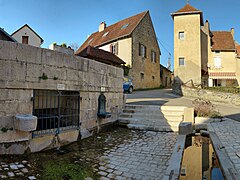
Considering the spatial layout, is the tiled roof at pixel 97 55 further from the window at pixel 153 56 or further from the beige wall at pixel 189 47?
the beige wall at pixel 189 47

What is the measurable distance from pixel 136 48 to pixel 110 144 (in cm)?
1986

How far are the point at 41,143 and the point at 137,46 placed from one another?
2136 cm

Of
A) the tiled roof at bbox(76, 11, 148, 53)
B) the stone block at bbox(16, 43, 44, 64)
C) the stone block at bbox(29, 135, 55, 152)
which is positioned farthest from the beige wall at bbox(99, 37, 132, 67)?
the stone block at bbox(29, 135, 55, 152)

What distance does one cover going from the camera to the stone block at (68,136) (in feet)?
17.9

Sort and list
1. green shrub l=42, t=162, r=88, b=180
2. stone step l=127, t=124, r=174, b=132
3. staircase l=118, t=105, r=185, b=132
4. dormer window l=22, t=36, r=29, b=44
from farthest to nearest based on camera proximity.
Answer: dormer window l=22, t=36, r=29, b=44 → staircase l=118, t=105, r=185, b=132 → stone step l=127, t=124, r=174, b=132 → green shrub l=42, t=162, r=88, b=180

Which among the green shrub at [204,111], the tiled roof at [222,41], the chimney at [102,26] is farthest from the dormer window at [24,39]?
the tiled roof at [222,41]

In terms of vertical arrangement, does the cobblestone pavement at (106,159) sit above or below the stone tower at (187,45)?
below

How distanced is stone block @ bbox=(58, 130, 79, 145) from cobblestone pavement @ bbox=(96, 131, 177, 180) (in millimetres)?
1260

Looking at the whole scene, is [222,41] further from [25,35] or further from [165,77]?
[25,35]

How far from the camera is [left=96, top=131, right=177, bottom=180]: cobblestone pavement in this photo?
3885mm

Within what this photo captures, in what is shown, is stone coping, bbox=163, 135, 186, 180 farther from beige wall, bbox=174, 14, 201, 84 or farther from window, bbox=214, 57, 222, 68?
window, bbox=214, 57, 222, 68

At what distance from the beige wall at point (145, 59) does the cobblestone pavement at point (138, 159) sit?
58.6 ft

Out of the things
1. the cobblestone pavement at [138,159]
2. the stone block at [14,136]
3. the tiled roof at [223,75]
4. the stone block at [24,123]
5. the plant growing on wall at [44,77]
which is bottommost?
the cobblestone pavement at [138,159]

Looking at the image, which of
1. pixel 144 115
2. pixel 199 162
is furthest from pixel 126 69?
pixel 199 162
